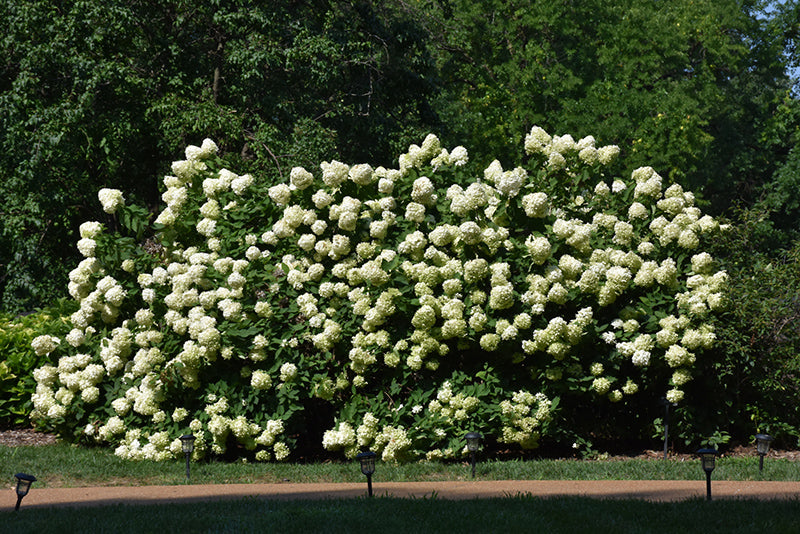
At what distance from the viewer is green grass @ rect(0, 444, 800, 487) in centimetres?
829

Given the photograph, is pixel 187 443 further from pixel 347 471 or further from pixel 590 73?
pixel 590 73

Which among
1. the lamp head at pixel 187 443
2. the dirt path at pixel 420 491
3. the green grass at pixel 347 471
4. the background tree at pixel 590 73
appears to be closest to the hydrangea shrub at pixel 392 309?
the green grass at pixel 347 471

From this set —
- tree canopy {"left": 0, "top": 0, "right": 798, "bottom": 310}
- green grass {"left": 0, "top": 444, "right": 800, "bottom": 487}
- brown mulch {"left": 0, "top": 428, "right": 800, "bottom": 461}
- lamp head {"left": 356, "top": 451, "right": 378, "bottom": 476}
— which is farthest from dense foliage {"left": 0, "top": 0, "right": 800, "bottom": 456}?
lamp head {"left": 356, "top": 451, "right": 378, "bottom": 476}

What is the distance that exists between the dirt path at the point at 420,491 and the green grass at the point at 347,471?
32 cm

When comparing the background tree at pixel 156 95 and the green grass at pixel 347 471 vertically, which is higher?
the background tree at pixel 156 95

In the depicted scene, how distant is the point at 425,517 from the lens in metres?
5.98

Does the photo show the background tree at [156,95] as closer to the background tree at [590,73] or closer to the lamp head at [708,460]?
the background tree at [590,73]

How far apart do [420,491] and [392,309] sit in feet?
7.02

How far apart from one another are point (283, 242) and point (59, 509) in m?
4.01

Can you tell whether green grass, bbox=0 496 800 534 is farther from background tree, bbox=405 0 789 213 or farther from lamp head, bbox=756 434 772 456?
background tree, bbox=405 0 789 213

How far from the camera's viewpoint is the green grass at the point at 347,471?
326 inches

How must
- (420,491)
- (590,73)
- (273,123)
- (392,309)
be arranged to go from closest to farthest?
1. (420,491)
2. (392,309)
3. (273,123)
4. (590,73)

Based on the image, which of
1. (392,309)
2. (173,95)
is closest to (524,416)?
(392,309)

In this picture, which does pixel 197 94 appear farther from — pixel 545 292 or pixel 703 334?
pixel 703 334
